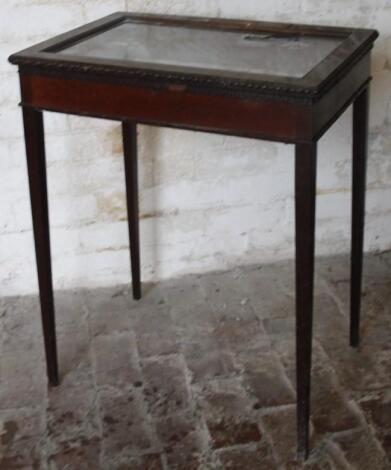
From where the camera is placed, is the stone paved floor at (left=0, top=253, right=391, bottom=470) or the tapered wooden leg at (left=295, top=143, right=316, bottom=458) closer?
the tapered wooden leg at (left=295, top=143, right=316, bottom=458)

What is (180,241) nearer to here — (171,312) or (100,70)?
(171,312)

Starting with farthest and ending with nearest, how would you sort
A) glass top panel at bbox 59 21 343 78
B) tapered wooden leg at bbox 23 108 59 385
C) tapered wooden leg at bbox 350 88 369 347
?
tapered wooden leg at bbox 350 88 369 347 < tapered wooden leg at bbox 23 108 59 385 < glass top panel at bbox 59 21 343 78

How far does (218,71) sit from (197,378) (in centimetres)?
90

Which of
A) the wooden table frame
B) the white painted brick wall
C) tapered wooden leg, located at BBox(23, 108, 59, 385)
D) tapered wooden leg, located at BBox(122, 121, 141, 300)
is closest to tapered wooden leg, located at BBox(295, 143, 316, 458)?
the wooden table frame

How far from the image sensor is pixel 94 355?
7.78 feet

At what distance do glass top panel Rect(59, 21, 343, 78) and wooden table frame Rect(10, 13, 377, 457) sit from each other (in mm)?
41

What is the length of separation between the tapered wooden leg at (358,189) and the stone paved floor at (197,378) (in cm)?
15

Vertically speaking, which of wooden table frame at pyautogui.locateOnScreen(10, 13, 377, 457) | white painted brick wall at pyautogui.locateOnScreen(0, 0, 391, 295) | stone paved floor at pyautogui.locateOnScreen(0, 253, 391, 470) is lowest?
stone paved floor at pyautogui.locateOnScreen(0, 253, 391, 470)

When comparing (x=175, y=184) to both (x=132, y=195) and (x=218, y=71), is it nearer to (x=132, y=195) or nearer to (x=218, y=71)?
(x=132, y=195)

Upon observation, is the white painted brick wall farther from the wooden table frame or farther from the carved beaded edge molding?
the carved beaded edge molding

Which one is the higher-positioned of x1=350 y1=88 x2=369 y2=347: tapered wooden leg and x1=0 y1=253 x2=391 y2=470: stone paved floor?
x1=350 y1=88 x2=369 y2=347: tapered wooden leg

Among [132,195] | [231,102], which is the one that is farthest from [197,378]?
[231,102]

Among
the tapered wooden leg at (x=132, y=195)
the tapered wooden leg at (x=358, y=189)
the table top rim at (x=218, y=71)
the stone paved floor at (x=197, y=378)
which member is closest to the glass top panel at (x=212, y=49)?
the table top rim at (x=218, y=71)

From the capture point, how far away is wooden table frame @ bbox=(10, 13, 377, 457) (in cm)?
166
